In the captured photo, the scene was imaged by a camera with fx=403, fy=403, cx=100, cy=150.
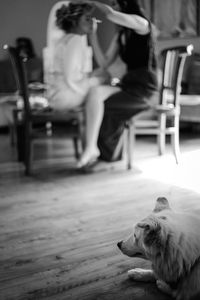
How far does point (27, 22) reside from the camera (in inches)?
247

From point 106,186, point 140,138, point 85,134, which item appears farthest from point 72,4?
point 140,138

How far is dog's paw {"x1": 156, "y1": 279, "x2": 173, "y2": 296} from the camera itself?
132 centimetres

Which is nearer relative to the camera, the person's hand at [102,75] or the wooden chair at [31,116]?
the wooden chair at [31,116]

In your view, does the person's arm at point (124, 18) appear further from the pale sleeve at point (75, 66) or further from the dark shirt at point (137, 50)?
the pale sleeve at point (75, 66)

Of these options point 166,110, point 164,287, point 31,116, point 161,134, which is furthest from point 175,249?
point 161,134

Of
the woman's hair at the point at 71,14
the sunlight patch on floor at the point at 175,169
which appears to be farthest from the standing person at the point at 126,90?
the sunlight patch on floor at the point at 175,169

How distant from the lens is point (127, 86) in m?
3.05

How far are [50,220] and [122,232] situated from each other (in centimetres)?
40

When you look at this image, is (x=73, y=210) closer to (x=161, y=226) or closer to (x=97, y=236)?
(x=97, y=236)

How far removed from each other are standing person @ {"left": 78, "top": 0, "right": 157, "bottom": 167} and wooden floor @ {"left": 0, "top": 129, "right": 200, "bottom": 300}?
0.87 ft

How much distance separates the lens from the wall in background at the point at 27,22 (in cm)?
609

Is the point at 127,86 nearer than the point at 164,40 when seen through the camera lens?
Yes

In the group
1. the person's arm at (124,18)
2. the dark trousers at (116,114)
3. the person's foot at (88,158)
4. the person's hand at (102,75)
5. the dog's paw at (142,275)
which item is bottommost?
the person's foot at (88,158)

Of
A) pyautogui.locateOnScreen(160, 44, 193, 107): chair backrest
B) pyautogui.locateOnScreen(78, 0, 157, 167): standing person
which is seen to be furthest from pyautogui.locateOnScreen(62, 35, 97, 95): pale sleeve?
pyautogui.locateOnScreen(160, 44, 193, 107): chair backrest
